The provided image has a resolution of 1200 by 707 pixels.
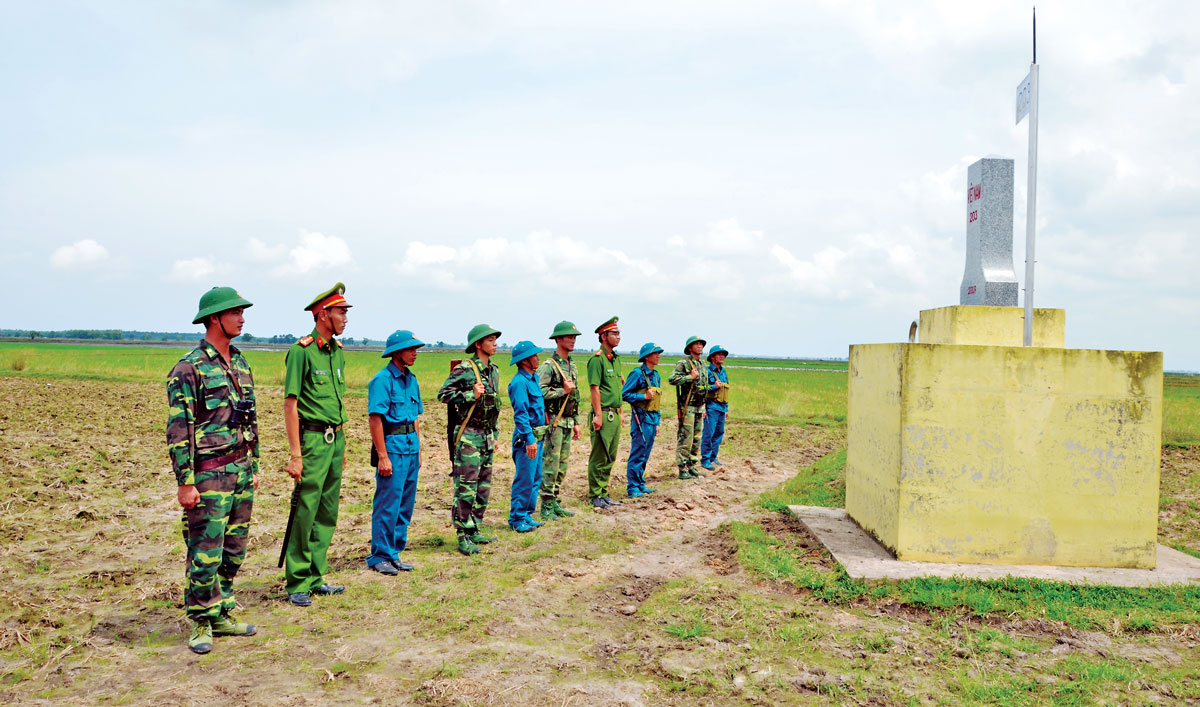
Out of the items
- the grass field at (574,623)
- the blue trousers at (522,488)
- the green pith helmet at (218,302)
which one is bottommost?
the grass field at (574,623)

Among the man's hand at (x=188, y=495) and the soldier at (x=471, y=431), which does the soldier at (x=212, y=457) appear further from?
the soldier at (x=471, y=431)

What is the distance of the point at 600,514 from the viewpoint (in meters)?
8.20

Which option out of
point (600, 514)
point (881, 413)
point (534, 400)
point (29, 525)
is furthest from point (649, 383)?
point (29, 525)

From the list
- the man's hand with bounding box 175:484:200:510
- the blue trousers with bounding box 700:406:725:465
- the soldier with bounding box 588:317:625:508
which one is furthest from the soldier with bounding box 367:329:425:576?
the blue trousers with bounding box 700:406:725:465

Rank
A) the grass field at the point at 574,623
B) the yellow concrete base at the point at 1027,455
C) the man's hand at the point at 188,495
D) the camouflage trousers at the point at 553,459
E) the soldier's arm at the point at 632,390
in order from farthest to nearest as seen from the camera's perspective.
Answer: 1. the soldier's arm at the point at 632,390
2. the camouflage trousers at the point at 553,459
3. the yellow concrete base at the point at 1027,455
4. the man's hand at the point at 188,495
5. the grass field at the point at 574,623

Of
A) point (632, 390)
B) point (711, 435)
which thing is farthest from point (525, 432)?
point (711, 435)

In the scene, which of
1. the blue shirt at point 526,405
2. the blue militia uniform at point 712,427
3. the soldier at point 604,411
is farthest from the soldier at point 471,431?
the blue militia uniform at point 712,427

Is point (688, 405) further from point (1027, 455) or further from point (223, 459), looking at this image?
point (223, 459)

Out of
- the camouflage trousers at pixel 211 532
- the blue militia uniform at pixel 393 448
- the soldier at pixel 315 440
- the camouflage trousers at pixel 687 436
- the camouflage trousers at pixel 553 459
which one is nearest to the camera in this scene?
the camouflage trousers at pixel 211 532

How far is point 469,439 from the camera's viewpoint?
20.9 ft

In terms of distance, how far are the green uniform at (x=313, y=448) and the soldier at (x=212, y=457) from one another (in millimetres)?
468

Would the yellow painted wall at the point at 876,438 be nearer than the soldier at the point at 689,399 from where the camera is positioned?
Yes

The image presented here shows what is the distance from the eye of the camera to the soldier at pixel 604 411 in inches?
338

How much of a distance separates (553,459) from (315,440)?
3.23 m
